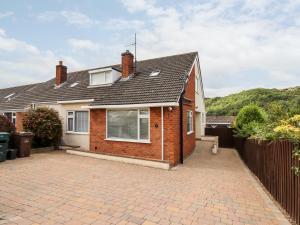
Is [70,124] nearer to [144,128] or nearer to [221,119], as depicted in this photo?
[144,128]

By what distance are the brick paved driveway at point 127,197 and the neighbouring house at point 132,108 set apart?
225 cm

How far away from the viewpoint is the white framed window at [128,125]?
11004 millimetres

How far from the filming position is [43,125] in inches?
523

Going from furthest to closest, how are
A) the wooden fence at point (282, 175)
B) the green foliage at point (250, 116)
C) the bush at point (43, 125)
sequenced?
the green foliage at point (250, 116), the bush at point (43, 125), the wooden fence at point (282, 175)

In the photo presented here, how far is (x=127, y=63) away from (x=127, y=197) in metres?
10.7

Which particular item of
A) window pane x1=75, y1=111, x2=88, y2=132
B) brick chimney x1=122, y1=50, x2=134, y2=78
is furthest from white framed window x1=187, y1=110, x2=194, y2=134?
window pane x1=75, y1=111, x2=88, y2=132

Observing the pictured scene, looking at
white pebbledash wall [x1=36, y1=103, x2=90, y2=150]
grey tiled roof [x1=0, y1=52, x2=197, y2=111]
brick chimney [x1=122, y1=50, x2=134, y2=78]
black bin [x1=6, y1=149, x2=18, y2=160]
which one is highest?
brick chimney [x1=122, y1=50, x2=134, y2=78]

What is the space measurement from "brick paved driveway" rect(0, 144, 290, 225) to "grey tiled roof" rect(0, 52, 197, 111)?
13.6ft

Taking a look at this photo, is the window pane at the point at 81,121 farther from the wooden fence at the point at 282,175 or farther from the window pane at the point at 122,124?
the wooden fence at the point at 282,175

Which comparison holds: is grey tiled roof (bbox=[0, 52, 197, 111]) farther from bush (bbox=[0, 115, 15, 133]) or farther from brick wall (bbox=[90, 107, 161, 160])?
bush (bbox=[0, 115, 15, 133])

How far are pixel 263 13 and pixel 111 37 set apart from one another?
31.6 feet

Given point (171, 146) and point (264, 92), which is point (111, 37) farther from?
point (264, 92)

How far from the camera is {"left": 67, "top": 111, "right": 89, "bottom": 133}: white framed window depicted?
14273 millimetres

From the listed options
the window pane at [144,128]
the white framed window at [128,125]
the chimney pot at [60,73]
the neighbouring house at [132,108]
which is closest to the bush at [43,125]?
the neighbouring house at [132,108]
